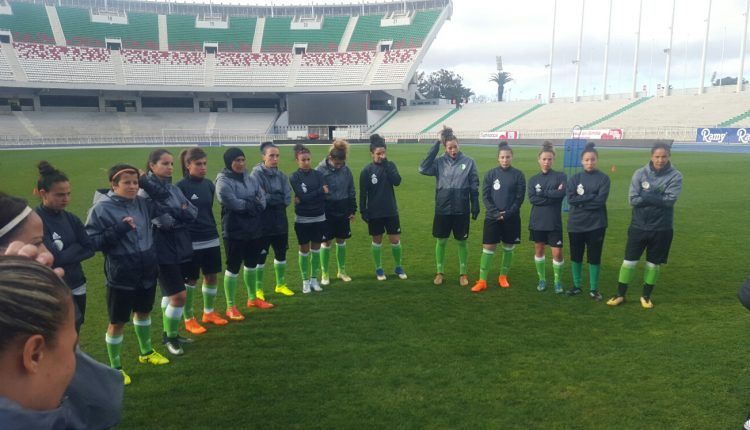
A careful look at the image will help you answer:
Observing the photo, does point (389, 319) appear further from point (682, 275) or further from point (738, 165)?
point (738, 165)

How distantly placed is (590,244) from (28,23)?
60603 millimetres

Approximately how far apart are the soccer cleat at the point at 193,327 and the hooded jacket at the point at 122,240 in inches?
51.4

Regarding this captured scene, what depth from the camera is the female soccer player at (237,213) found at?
538 centimetres

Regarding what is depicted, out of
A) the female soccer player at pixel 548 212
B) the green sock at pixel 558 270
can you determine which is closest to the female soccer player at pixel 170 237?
the female soccer player at pixel 548 212

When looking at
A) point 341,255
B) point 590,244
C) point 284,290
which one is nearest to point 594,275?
point 590,244

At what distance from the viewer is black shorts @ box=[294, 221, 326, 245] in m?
6.64

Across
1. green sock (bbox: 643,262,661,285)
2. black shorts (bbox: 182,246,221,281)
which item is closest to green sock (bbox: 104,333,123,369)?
black shorts (bbox: 182,246,221,281)

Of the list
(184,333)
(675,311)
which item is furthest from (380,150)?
(675,311)

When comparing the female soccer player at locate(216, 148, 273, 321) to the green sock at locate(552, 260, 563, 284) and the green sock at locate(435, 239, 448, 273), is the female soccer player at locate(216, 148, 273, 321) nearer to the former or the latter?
the green sock at locate(435, 239, 448, 273)

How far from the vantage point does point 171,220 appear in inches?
173

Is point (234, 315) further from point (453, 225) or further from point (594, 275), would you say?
point (594, 275)

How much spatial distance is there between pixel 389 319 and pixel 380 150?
2.63 meters

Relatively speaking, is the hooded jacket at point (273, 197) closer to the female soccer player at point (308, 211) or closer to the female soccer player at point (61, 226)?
the female soccer player at point (308, 211)

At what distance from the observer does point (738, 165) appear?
20.0 metres
